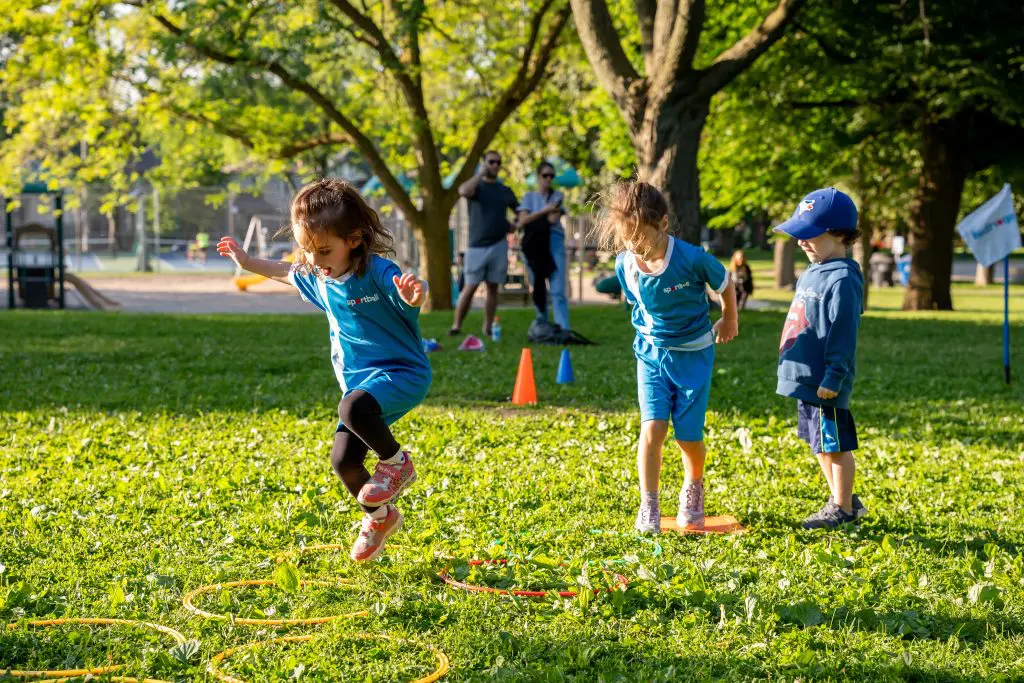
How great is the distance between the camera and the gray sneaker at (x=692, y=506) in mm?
5465

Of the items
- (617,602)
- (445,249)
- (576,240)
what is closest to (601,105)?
(576,240)

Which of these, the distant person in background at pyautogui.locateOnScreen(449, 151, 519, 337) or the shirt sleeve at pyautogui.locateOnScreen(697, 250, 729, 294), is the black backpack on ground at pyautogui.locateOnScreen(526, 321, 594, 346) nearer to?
the distant person in background at pyautogui.locateOnScreen(449, 151, 519, 337)

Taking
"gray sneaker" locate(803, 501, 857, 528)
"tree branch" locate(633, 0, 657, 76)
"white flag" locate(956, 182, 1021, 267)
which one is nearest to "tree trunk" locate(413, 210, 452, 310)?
"tree branch" locate(633, 0, 657, 76)

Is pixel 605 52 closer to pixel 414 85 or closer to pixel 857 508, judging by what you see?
pixel 414 85

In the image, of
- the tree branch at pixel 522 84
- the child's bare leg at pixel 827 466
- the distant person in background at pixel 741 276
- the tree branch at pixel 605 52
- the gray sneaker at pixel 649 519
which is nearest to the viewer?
the gray sneaker at pixel 649 519

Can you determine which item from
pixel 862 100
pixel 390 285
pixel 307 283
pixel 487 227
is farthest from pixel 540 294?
pixel 862 100

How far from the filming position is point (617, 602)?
4.23 m

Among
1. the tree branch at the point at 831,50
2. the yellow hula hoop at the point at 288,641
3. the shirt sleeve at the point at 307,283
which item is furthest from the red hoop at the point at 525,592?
the tree branch at the point at 831,50

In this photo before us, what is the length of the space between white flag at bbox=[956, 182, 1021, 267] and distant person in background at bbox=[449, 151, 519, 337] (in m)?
5.19

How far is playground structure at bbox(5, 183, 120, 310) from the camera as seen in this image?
21812 mm

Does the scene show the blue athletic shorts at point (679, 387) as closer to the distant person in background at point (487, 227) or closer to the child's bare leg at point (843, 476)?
the child's bare leg at point (843, 476)

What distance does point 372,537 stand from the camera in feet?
15.7

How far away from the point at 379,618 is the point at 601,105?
22.0 m

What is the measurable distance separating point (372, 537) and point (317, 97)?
52.5 feet
